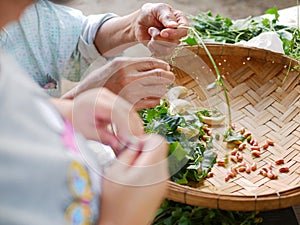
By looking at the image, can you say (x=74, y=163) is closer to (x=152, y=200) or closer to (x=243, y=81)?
(x=152, y=200)

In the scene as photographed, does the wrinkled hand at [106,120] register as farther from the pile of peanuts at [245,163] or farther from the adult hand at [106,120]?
the pile of peanuts at [245,163]

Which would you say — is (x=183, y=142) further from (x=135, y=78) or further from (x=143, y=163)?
(x=143, y=163)

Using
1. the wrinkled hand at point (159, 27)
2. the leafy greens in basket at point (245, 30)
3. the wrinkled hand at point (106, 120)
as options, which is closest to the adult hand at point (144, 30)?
the wrinkled hand at point (159, 27)

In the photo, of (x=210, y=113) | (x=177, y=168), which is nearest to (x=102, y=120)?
(x=177, y=168)

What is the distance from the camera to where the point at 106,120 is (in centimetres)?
64

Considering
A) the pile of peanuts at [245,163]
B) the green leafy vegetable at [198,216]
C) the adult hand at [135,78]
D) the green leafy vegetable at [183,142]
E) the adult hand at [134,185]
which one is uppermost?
the adult hand at [134,185]

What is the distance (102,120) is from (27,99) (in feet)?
0.42

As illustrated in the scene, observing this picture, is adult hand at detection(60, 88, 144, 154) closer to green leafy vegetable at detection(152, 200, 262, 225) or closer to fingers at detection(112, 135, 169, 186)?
fingers at detection(112, 135, 169, 186)

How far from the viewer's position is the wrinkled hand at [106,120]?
636 millimetres

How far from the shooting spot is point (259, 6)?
2.41 m

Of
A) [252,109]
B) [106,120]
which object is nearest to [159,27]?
[252,109]

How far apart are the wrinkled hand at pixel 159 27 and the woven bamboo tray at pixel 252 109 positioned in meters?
0.07

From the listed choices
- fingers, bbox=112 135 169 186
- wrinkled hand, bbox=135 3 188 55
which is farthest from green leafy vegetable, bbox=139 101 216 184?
fingers, bbox=112 135 169 186

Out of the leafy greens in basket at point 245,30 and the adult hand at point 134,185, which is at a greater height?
the adult hand at point 134,185
